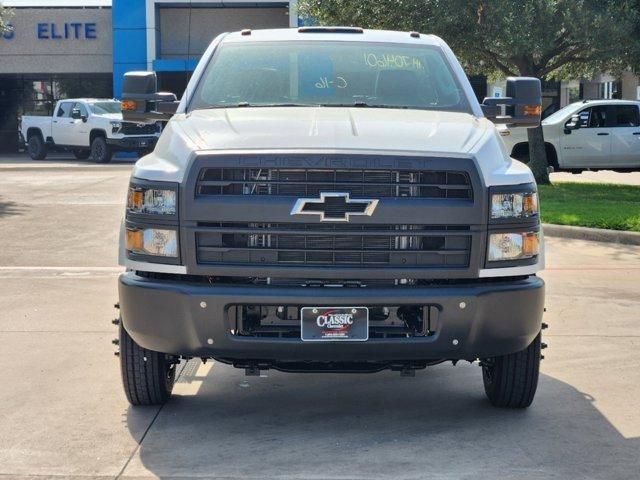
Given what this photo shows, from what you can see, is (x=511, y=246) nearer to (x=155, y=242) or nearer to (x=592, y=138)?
(x=155, y=242)

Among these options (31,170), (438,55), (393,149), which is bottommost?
(31,170)

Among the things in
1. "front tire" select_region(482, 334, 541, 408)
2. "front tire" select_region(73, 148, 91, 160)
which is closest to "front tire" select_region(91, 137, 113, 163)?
"front tire" select_region(73, 148, 91, 160)

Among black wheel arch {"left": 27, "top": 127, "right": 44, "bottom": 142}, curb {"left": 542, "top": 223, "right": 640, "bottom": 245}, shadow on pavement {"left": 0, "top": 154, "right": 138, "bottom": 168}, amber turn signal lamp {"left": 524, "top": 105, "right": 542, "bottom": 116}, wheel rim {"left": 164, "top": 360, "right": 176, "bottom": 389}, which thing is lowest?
shadow on pavement {"left": 0, "top": 154, "right": 138, "bottom": 168}

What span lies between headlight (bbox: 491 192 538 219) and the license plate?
768 mm

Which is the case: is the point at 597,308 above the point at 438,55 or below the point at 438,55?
below

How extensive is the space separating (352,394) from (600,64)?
634 inches

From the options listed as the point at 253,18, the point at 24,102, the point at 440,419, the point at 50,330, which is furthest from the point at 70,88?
the point at 440,419

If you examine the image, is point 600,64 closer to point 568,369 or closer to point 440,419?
point 568,369

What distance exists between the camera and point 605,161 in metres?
23.3

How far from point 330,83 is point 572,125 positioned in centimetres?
1725

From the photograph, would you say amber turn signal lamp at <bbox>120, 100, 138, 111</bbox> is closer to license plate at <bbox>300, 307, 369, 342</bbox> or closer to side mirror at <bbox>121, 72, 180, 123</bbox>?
side mirror at <bbox>121, 72, 180, 123</bbox>

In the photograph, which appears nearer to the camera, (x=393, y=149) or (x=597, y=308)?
(x=393, y=149)

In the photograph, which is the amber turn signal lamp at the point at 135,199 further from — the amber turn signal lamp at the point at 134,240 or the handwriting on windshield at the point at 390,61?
the handwriting on windshield at the point at 390,61

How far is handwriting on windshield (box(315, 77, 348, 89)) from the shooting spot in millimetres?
6629
